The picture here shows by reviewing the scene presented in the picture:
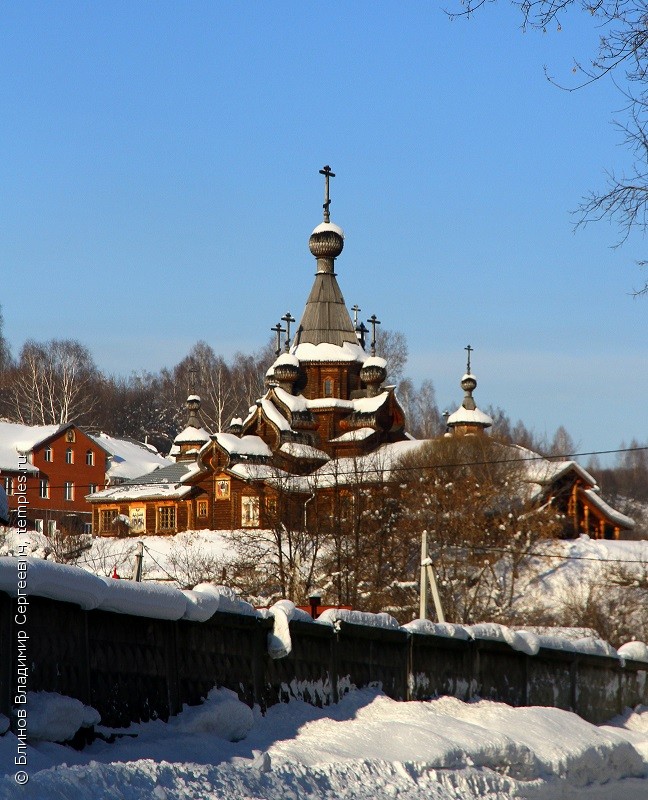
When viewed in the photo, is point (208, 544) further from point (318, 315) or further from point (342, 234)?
point (342, 234)

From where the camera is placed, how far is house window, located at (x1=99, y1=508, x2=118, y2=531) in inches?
2514

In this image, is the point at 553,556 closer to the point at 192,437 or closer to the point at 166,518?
the point at 166,518

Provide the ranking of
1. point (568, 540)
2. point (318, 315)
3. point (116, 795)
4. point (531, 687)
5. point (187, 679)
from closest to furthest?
point (116, 795)
point (187, 679)
point (531, 687)
point (568, 540)
point (318, 315)

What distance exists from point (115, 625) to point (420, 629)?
213 inches

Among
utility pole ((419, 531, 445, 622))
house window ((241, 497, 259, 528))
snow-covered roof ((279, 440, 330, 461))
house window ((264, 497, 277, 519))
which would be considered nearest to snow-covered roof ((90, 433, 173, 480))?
house window ((241, 497, 259, 528))

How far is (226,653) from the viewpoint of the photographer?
10844 millimetres

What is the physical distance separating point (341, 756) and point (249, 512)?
46589 mm

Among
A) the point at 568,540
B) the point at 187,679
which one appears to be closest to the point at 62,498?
the point at 568,540

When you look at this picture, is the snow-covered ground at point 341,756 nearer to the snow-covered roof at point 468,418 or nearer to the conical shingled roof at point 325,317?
the snow-covered roof at point 468,418

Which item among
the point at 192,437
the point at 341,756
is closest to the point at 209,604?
the point at 341,756

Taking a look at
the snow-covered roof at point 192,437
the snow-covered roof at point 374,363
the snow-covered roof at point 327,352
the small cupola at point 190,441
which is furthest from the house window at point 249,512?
the snow-covered roof at point 192,437

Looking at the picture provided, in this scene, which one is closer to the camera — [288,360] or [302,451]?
[302,451]

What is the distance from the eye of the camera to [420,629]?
46.6 ft

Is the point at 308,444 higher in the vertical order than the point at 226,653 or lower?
higher
